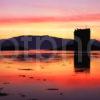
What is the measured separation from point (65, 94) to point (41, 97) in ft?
4.77

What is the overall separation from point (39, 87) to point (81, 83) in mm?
3164

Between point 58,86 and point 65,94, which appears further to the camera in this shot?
point 58,86

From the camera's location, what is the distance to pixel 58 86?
19578 millimetres

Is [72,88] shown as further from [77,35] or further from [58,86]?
[77,35]

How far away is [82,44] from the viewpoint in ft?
433

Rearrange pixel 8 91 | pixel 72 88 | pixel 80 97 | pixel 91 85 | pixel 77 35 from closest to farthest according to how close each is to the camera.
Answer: pixel 80 97, pixel 8 91, pixel 72 88, pixel 91 85, pixel 77 35

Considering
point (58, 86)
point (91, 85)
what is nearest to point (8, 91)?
point (58, 86)

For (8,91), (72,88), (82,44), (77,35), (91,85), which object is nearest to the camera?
(8,91)

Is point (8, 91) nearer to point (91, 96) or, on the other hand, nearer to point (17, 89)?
point (17, 89)

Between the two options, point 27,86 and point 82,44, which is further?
point 82,44

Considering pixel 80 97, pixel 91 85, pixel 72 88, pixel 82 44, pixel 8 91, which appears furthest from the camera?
pixel 82 44

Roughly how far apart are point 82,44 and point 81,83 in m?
112

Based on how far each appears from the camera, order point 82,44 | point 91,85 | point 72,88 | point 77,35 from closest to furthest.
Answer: point 72,88 < point 91,85 < point 82,44 < point 77,35

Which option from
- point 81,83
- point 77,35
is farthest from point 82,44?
point 81,83
